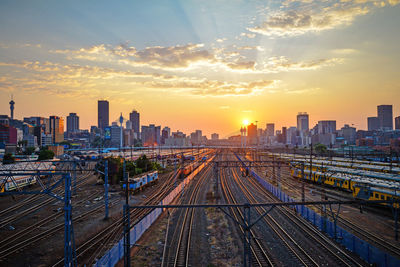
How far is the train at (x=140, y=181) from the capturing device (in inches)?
1426

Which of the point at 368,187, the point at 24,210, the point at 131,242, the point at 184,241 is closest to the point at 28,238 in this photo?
the point at 131,242

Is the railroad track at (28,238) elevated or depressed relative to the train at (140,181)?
depressed

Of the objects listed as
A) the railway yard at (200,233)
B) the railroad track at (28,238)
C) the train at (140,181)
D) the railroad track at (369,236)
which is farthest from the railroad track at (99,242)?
the railroad track at (369,236)

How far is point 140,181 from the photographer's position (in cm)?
3816

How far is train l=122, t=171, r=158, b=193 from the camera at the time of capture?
3622 centimetres

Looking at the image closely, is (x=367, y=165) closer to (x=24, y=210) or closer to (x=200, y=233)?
(x=200, y=233)

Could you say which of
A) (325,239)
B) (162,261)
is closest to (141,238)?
(162,261)

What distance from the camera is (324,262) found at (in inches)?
611

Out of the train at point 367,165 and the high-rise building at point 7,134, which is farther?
the high-rise building at point 7,134

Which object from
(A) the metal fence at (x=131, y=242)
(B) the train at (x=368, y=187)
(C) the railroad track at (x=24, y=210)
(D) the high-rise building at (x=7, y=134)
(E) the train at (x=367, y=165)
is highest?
(D) the high-rise building at (x=7, y=134)

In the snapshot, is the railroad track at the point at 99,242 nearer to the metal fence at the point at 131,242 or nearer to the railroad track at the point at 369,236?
the metal fence at the point at 131,242

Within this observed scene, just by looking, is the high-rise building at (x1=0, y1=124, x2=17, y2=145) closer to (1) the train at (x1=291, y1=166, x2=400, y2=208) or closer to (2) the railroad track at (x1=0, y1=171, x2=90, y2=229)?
(2) the railroad track at (x1=0, y1=171, x2=90, y2=229)

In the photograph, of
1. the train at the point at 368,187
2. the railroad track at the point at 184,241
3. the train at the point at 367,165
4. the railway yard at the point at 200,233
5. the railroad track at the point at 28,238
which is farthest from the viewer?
the train at the point at 367,165

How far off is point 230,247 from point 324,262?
20.8 feet
